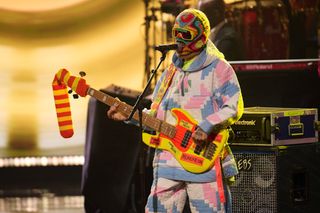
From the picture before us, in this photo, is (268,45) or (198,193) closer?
(198,193)

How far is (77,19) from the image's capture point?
36.2 ft

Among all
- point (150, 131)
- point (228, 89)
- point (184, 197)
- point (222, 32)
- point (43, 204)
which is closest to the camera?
point (228, 89)

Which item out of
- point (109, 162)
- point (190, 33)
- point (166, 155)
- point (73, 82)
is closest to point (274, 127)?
point (166, 155)

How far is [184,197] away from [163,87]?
2.49 feet

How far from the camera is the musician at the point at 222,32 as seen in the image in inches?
351

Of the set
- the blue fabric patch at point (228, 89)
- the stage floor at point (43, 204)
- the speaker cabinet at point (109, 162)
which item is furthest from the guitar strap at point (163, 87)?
the stage floor at point (43, 204)

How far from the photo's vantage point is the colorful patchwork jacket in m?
6.30

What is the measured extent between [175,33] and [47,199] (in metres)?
4.68

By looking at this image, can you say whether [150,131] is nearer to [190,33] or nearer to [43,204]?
[190,33]

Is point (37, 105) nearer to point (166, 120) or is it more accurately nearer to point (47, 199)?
point (47, 199)

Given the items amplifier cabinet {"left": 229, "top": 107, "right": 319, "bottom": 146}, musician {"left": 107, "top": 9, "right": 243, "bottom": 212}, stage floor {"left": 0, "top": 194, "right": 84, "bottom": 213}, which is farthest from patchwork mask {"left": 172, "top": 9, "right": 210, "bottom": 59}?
stage floor {"left": 0, "top": 194, "right": 84, "bottom": 213}

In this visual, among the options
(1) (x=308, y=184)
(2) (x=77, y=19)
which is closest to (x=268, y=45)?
(1) (x=308, y=184)

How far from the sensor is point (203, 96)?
632 centimetres

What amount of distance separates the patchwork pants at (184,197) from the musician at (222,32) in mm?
2715
